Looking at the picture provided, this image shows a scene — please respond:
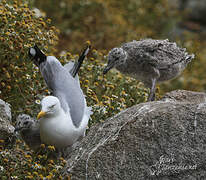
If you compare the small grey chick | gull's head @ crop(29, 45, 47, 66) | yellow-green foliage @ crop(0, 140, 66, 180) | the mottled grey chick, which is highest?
gull's head @ crop(29, 45, 47, 66)

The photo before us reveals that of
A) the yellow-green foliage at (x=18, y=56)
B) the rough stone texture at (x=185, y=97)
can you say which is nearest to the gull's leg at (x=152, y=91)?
the rough stone texture at (x=185, y=97)

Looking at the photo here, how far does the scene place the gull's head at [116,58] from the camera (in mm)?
4965

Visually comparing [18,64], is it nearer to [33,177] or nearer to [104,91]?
[104,91]

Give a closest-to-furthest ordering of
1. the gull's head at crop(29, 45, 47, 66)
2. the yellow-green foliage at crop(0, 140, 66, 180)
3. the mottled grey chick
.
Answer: the yellow-green foliage at crop(0, 140, 66, 180) → the mottled grey chick → the gull's head at crop(29, 45, 47, 66)

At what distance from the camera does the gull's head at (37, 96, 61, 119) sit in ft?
13.1

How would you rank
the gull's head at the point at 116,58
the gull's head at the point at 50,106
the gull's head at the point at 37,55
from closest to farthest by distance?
the gull's head at the point at 50,106
the gull's head at the point at 37,55
the gull's head at the point at 116,58

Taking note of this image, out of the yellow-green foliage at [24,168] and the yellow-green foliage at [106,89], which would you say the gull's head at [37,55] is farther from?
the yellow-green foliage at [24,168]

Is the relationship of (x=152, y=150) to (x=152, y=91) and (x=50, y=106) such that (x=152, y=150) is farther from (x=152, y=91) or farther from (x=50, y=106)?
(x=152, y=91)

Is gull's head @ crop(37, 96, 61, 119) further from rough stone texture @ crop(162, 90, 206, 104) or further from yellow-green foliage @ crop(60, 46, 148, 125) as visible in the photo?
rough stone texture @ crop(162, 90, 206, 104)

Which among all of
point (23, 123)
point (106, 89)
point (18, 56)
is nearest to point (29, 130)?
point (23, 123)

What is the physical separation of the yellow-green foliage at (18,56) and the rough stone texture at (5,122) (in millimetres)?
331

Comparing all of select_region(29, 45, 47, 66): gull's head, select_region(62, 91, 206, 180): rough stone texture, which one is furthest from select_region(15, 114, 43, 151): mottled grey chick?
select_region(62, 91, 206, 180): rough stone texture

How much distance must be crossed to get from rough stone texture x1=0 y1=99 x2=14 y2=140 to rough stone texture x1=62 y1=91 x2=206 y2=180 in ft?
2.52

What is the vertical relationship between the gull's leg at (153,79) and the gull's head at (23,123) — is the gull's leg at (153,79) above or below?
above
